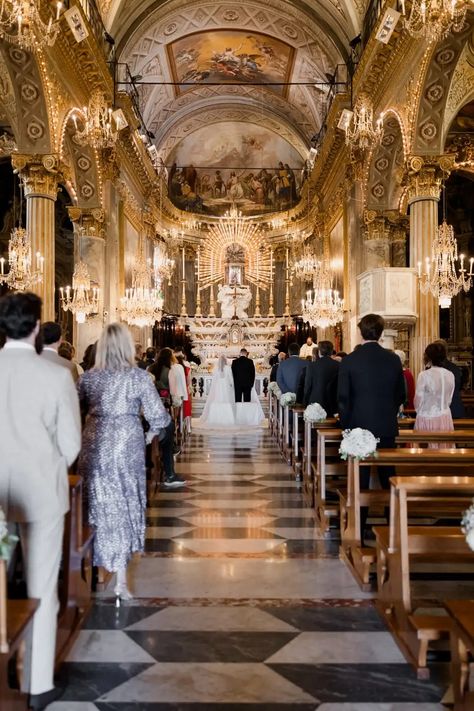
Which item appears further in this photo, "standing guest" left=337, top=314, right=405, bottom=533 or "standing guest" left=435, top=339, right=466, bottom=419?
"standing guest" left=435, top=339, right=466, bottom=419

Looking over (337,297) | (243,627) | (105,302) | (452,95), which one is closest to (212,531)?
(243,627)

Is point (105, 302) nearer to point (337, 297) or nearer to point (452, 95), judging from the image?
point (337, 297)

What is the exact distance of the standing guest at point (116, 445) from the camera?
431cm

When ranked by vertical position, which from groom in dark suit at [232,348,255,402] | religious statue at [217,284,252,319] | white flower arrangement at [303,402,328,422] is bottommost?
white flower arrangement at [303,402,328,422]

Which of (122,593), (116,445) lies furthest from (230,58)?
(122,593)

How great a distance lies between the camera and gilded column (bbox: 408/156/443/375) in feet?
40.5

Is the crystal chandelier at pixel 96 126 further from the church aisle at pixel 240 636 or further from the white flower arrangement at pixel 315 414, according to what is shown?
the church aisle at pixel 240 636

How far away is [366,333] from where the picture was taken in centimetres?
565

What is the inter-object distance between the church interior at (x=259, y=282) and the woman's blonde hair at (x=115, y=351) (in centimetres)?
75

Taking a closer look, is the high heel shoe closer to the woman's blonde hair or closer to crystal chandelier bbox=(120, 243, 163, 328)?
the woman's blonde hair

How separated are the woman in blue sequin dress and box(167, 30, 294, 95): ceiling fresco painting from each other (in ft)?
59.6

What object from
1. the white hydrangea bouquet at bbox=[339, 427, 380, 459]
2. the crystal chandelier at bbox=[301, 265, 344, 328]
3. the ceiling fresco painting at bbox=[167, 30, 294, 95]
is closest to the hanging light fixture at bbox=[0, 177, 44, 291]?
the white hydrangea bouquet at bbox=[339, 427, 380, 459]

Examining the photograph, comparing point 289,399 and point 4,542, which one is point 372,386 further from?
point 289,399

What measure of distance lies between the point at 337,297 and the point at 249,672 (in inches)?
612
